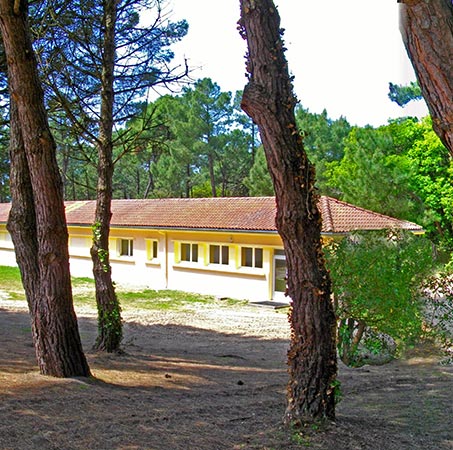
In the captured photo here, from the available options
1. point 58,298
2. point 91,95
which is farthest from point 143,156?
point 58,298

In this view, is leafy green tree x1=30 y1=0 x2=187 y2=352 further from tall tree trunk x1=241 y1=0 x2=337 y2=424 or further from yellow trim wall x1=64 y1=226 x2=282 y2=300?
yellow trim wall x1=64 y1=226 x2=282 y2=300

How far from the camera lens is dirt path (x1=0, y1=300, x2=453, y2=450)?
15.7 ft

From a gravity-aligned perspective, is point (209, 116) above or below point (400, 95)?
above

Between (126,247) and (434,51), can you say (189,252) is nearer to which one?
(126,247)

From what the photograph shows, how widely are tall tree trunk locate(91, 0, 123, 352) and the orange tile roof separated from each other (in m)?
11.4

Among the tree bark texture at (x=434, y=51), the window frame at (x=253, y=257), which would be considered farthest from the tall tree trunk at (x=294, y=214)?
the window frame at (x=253, y=257)

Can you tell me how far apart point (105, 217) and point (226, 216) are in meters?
14.5

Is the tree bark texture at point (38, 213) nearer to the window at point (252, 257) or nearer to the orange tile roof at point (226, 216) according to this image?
the orange tile roof at point (226, 216)

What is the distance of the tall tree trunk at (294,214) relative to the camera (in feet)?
16.2

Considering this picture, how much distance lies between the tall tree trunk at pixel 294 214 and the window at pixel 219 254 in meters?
18.8

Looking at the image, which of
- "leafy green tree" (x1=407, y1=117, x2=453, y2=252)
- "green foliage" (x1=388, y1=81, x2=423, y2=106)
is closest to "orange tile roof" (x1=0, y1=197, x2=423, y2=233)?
"green foliage" (x1=388, y1=81, x2=423, y2=106)

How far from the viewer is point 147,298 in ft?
75.8

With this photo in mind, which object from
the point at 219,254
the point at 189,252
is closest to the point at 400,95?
the point at 219,254

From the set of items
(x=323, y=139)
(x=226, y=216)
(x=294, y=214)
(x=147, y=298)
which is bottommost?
(x=147, y=298)
